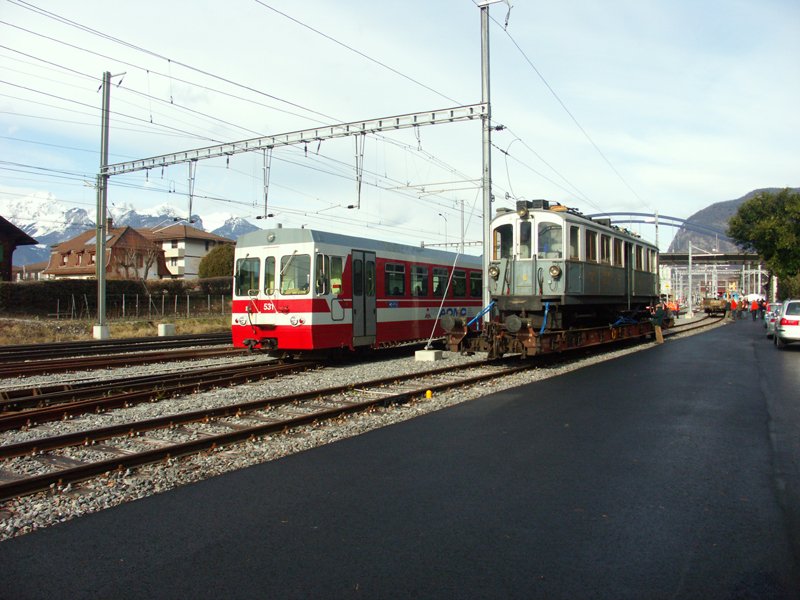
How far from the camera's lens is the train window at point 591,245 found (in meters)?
16.1

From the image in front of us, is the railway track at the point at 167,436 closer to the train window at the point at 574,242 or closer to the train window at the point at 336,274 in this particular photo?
the train window at the point at 336,274

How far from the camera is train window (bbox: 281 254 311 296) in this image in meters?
14.2

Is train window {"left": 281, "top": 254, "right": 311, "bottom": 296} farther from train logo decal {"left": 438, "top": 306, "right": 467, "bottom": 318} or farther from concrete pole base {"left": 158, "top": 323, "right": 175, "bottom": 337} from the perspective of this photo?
concrete pole base {"left": 158, "top": 323, "right": 175, "bottom": 337}

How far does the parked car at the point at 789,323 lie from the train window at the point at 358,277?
14004 millimetres

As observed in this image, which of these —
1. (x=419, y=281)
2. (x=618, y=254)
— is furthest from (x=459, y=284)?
(x=618, y=254)

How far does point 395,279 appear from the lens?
16906 millimetres

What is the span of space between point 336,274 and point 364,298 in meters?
1.26

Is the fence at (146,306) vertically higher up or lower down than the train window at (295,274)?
lower down

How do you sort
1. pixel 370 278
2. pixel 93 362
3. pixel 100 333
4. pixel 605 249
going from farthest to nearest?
pixel 100 333 < pixel 605 249 < pixel 370 278 < pixel 93 362

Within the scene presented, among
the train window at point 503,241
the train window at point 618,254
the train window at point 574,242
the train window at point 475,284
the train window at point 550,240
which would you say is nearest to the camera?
the train window at point 550,240

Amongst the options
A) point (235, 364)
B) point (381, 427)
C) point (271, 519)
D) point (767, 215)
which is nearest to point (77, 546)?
point (271, 519)

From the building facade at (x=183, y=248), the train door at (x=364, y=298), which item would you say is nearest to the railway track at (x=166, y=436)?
the train door at (x=364, y=298)

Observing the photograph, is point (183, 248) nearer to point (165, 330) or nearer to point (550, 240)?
point (165, 330)

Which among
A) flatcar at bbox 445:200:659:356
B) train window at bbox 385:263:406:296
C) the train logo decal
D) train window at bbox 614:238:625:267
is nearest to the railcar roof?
train window at bbox 385:263:406:296
